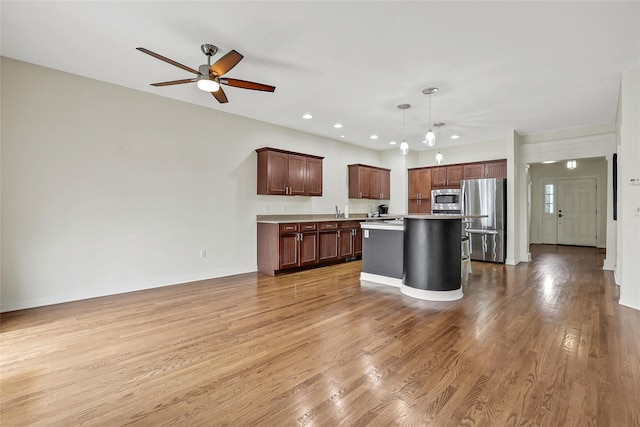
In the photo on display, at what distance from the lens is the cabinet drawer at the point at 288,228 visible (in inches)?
203

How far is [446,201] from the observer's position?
7285 millimetres

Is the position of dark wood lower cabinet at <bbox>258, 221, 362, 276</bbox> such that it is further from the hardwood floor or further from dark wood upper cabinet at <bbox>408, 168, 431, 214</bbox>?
dark wood upper cabinet at <bbox>408, 168, 431, 214</bbox>

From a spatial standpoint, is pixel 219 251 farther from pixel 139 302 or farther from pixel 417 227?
pixel 417 227

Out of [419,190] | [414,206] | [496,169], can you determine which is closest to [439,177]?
[419,190]

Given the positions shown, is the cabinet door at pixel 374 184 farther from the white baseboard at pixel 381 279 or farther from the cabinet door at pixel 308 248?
the white baseboard at pixel 381 279

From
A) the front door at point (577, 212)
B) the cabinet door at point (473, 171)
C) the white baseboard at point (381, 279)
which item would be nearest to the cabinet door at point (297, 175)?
the white baseboard at point (381, 279)

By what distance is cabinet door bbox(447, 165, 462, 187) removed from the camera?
23.6 feet

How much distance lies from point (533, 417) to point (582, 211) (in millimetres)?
9935

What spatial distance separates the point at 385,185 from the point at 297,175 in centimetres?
311

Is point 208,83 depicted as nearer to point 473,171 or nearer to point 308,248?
point 308,248

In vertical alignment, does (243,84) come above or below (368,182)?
above

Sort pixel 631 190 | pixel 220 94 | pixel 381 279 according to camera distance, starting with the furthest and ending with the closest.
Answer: pixel 381 279 < pixel 631 190 < pixel 220 94

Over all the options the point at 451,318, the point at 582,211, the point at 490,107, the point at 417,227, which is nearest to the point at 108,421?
the point at 451,318

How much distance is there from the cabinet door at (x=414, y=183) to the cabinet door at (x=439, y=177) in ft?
1.20
